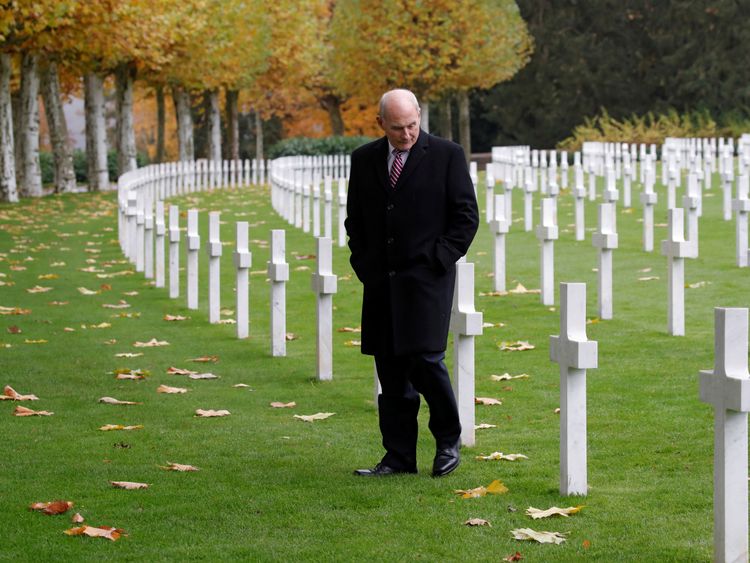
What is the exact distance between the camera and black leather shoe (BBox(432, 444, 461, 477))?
25.5 ft

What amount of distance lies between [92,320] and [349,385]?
16.9 ft

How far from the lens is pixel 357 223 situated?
26.0ft

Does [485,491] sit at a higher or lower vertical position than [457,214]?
lower

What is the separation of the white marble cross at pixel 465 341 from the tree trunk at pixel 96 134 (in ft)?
131

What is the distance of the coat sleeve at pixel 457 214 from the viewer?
24.8ft

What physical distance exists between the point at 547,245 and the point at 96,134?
110 ft

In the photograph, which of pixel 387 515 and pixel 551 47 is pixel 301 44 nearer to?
pixel 551 47

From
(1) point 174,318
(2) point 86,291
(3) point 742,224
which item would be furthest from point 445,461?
(2) point 86,291

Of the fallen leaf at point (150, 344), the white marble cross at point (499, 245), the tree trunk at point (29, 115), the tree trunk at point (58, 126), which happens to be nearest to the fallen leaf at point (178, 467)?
the fallen leaf at point (150, 344)

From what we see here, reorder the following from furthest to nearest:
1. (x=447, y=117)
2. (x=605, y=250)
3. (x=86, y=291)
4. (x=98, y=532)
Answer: (x=447, y=117) < (x=86, y=291) < (x=605, y=250) < (x=98, y=532)

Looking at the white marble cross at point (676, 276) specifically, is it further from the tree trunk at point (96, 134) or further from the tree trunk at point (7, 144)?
the tree trunk at point (96, 134)

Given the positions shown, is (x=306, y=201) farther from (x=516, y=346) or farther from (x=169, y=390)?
(x=169, y=390)

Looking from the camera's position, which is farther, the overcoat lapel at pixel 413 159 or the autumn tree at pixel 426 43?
the autumn tree at pixel 426 43

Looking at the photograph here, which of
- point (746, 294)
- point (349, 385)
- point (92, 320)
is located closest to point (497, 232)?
point (746, 294)
